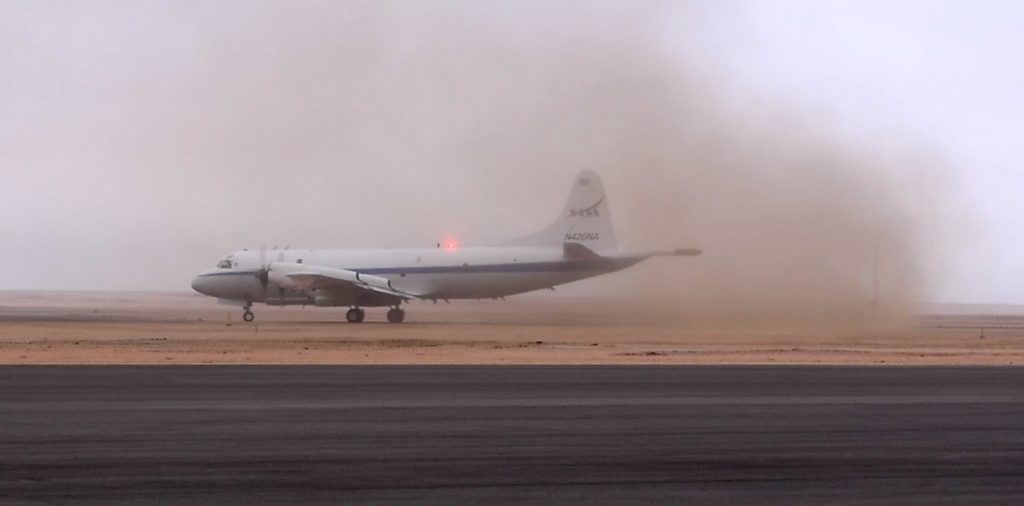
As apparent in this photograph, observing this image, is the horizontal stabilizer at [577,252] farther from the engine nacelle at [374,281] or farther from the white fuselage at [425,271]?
the engine nacelle at [374,281]

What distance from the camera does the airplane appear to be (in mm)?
65938

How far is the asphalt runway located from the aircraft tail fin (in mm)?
39460

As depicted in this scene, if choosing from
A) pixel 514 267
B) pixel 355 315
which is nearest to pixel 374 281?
pixel 355 315

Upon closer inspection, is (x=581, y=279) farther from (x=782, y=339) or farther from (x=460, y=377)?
(x=460, y=377)

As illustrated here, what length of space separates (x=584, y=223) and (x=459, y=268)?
6.79 meters

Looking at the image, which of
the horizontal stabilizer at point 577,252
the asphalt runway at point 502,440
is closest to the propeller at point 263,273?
the horizontal stabilizer at point 577,252

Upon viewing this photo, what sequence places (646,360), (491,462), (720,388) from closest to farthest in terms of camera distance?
(491,462) → (720,388) → (646,360)

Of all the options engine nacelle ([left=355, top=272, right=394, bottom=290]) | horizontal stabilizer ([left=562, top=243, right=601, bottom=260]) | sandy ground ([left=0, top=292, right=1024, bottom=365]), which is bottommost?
sandy ground ([left=0, top=292, right=1024, bottom=365])

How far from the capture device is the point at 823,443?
1703 cm

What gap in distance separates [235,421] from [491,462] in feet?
18.0

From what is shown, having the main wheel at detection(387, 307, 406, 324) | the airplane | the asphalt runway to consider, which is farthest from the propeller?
the asphalt runway

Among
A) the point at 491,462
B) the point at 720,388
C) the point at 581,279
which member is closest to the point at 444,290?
the point at 581,279

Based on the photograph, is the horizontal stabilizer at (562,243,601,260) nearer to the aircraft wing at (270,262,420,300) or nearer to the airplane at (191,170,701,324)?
the airplane at (191,170,701,324)

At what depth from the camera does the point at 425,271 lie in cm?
6819
